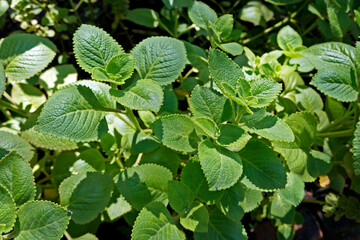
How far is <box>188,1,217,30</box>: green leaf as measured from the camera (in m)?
1.33

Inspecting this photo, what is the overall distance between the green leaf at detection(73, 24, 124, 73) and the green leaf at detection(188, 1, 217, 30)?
401 millimetres

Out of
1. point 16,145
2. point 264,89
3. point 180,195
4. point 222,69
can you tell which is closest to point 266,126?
point 264,89

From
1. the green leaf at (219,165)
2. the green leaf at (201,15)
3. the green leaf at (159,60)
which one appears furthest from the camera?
the green leaf at (201,15)

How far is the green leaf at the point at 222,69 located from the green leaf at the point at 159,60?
0.41 feet

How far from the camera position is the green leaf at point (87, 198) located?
1147 mm

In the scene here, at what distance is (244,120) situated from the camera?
1.04 metres

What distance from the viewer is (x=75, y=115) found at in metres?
0.97

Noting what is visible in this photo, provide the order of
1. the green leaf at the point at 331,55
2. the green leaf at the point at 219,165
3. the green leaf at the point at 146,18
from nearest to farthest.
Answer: the green leaf at the point at 219,165 → the green leaf at the point at 331,55 → the green leaf at the point at 146,18

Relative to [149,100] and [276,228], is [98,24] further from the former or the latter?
[276,228]

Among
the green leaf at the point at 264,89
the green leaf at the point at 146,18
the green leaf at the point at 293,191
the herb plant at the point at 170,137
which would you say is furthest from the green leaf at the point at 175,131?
the green leaf at the point at 146,18

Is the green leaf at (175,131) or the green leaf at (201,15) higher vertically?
the green leaf at (201,15)

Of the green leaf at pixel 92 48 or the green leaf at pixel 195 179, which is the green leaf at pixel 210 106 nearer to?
the green leaf at pixel 195 179

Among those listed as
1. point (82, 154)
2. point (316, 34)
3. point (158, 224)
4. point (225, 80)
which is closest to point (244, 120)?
point (225, 80)

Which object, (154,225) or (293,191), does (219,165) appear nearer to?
(154,225)
